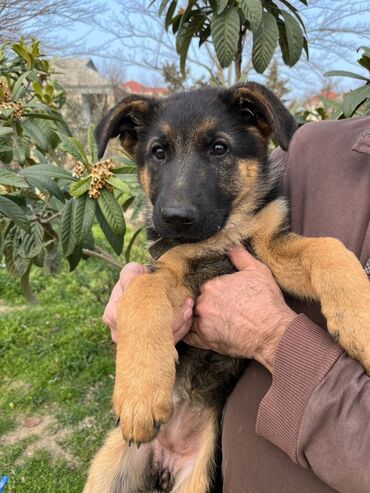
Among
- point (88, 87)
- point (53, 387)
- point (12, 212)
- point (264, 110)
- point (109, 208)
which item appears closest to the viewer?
point (264, 110)

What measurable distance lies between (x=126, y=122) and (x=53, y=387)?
271 cm

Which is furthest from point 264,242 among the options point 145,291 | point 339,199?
point 145,291

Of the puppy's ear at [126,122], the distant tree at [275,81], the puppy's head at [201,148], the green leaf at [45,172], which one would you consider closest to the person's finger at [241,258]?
the puppy's head at [201,148]

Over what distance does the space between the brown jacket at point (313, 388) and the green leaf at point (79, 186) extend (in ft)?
3.74

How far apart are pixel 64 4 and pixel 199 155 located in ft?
16.1

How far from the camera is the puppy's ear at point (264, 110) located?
2047 mm

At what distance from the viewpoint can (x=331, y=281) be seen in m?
1.70

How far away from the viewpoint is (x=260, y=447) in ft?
5.66

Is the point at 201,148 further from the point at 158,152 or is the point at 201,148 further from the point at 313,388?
the point at 313,388

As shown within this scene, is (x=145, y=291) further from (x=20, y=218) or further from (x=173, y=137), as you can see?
(x=20, y=218)

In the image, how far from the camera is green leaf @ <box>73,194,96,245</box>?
2.73m

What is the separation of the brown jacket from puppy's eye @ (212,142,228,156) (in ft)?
1.04

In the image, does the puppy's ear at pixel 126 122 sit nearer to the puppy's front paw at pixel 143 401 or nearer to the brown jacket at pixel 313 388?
the brown jacket at pixel 313 388

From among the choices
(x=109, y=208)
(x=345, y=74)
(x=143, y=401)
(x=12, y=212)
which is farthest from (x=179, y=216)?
(x=345, y=74)
